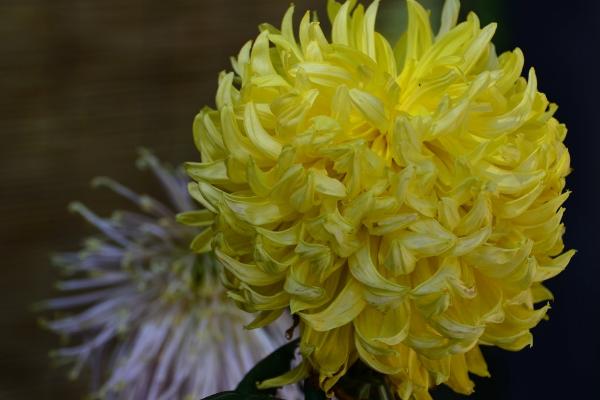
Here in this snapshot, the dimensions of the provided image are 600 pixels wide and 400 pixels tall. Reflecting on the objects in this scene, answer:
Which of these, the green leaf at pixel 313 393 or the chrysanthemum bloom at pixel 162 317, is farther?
the chrysanthemum bloom at pixel 162 317

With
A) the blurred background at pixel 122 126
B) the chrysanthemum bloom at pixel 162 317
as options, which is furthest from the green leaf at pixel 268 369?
the blurred background at pixel 122 126

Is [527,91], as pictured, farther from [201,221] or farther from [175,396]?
[175,396]

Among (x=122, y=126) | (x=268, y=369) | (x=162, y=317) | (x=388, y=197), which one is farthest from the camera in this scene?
(x=122, y=126)

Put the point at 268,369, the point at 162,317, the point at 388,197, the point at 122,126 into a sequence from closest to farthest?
the point at 388,197, the point at 268,369, the point at 162,317, the point at 122,126

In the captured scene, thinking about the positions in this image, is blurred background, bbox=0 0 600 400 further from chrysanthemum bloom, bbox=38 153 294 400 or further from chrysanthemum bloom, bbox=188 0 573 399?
chrysanthemum bloom, bbox=188 0 573 399

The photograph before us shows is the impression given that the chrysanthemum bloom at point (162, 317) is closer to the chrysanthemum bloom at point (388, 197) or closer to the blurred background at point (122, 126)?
the blurred background at point (122, 126)

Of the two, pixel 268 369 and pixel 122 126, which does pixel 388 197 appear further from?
pixel 122 126

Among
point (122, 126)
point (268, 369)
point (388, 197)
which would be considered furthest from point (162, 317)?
point (388, 197)

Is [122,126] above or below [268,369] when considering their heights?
above
